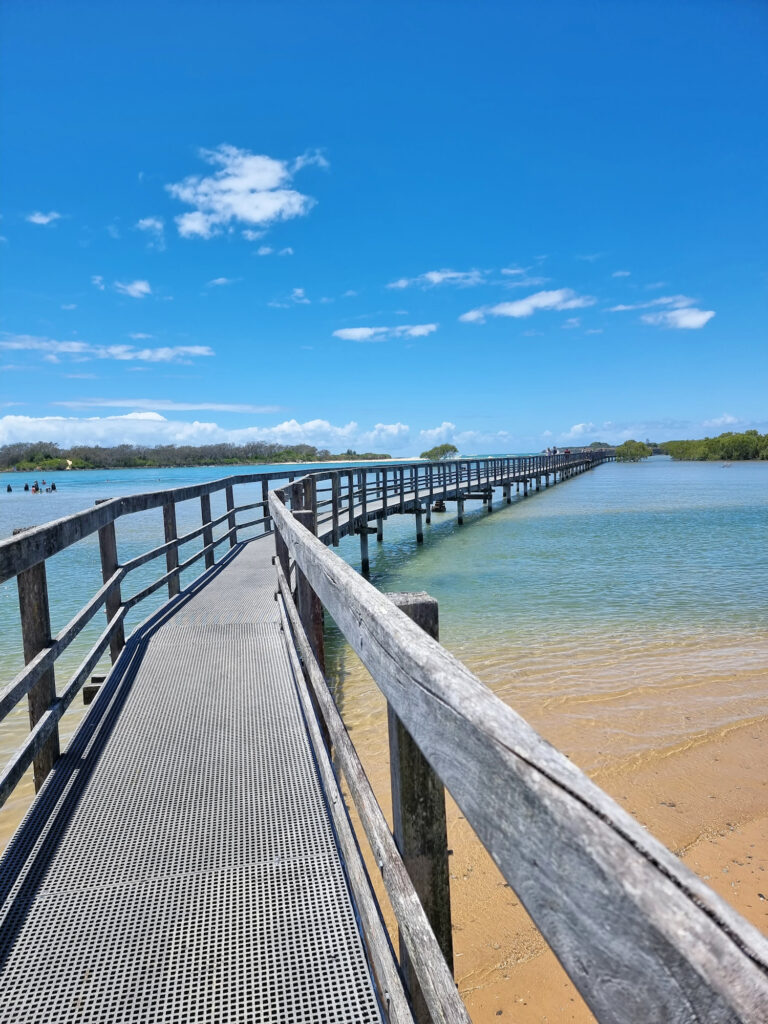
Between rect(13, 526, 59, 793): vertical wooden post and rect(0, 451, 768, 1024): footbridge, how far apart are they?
0.01 metres

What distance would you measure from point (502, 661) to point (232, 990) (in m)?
6.12

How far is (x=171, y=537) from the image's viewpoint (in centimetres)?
682

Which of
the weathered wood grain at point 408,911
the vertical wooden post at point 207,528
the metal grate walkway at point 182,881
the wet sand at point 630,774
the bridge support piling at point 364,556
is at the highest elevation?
the vertical wooden post at point 207,528

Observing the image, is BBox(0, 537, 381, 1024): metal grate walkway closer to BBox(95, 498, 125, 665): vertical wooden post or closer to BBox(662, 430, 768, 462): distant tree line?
BBox(95, 498, 125, 665): vertical wooden post

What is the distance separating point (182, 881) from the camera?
227 centimetres

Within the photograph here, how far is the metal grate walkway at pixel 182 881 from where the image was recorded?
1.82 m

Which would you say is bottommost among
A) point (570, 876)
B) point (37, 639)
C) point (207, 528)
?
point (37, 639)

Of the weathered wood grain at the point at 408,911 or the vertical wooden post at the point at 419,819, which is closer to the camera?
the weathered wood grain at the point at 408,911

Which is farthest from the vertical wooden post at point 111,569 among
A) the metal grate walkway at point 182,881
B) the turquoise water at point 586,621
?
the turquoise water at point 586,621

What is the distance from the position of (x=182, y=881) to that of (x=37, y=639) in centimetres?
150

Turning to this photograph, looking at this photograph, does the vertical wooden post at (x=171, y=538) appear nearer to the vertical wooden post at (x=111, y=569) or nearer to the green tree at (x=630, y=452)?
the vertical wooden post at (x=111, y=569)

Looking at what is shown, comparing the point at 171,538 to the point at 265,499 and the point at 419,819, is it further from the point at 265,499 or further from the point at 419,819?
the point at 419,819

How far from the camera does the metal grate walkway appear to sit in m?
1.82

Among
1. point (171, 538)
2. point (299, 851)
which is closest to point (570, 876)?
point (299, 851)
